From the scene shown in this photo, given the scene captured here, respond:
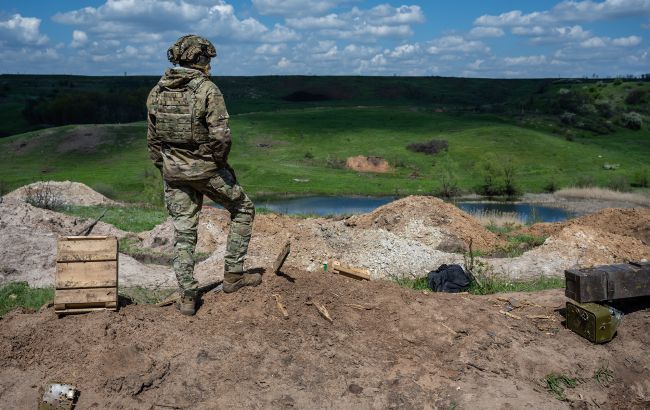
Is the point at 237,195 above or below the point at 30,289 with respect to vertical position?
above

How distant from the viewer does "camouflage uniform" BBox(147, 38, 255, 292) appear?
9359 mm

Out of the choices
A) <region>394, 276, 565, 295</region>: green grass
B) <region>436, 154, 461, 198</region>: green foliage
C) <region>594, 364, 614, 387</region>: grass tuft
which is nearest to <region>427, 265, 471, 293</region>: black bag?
<region>394, 276, 565, 295</region>: green grass

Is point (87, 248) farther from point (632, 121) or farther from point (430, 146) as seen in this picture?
point (632, 121)

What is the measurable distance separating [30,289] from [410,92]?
128m

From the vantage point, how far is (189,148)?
952cm

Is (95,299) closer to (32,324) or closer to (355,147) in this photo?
(32,324)

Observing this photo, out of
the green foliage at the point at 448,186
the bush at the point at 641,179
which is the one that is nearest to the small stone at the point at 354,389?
the green foliage at the point at 448,186

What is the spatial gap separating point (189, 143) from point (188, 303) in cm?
252

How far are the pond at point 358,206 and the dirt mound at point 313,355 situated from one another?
35.8m

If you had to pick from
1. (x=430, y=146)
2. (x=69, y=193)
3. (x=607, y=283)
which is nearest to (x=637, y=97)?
(x=430, y=146)

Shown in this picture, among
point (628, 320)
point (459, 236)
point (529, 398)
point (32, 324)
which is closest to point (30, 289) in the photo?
point (32, 324)

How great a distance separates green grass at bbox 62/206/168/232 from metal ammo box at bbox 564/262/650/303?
17634mm

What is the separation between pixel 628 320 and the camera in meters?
10.9

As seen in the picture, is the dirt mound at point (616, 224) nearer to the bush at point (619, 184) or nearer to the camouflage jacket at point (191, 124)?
the camouflage jacket at point (191, 124)
